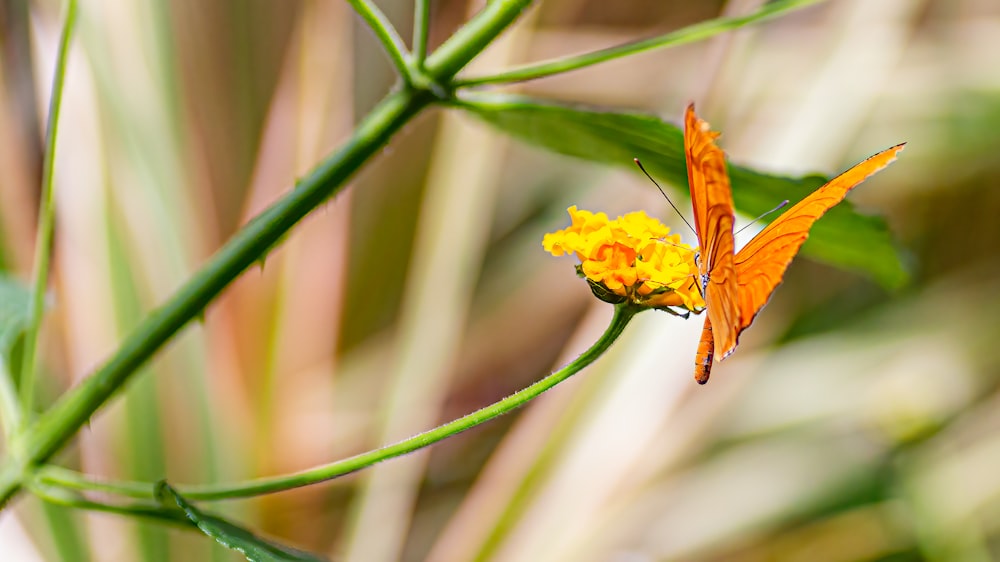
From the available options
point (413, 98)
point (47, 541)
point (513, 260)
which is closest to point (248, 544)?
point (413, 98)

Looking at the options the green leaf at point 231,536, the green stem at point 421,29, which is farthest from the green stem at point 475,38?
the green leaf at point 231,536

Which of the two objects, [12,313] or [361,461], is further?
[12,313]

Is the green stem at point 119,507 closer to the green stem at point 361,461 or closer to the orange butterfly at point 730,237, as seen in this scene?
the green stem at point 361,461

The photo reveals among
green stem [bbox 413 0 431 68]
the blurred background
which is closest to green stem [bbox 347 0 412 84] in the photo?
green stem [bbox 413 0 431 68]

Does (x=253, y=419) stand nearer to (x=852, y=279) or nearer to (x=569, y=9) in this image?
(x=569, y=9)

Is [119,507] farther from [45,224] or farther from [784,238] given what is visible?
[784,238]

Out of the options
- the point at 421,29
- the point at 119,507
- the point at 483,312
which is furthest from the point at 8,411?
the point at 483,312
